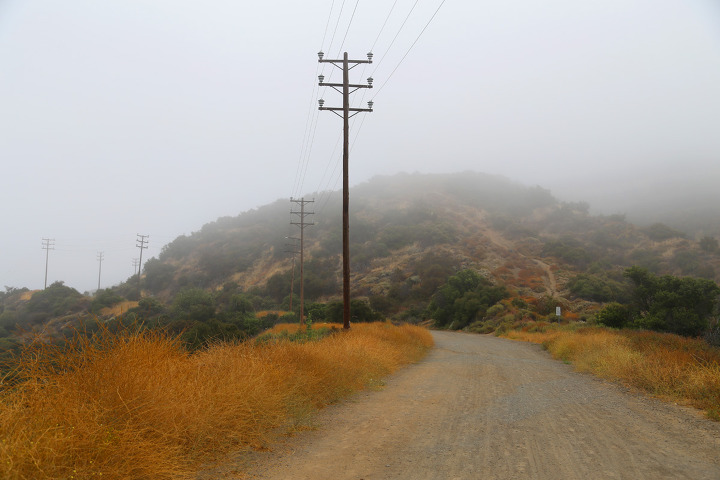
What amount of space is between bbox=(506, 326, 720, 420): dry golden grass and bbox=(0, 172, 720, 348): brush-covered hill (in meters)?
22.1

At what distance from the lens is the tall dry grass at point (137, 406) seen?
3.67 metres

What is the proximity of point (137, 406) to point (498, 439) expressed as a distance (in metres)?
4.38

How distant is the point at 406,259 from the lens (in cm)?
6259

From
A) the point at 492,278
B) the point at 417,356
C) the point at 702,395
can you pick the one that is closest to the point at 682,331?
the point at 417,356

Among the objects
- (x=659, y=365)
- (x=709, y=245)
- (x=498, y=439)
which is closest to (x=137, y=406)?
(x=498, y=439)

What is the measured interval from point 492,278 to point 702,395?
45727 millimetres

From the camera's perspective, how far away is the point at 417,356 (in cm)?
1675

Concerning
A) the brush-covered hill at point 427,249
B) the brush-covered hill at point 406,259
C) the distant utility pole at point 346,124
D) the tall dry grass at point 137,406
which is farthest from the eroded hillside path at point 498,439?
the brush-covered hill at point 427,249

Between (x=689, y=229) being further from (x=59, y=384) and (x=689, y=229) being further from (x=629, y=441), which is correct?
(x=59, y=384)

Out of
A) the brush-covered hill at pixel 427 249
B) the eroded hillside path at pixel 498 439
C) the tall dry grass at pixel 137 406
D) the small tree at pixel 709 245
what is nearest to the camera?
the tall dry grass at pixel 137 406

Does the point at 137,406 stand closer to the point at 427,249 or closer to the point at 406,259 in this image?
the point at 406,259

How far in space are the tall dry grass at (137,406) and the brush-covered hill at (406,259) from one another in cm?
2724

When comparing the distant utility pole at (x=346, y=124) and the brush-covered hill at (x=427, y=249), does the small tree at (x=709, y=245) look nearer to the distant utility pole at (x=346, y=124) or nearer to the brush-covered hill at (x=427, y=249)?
the brush-covered hill at (x=427, y=249)

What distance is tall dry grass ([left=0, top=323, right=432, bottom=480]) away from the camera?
3.67 m
